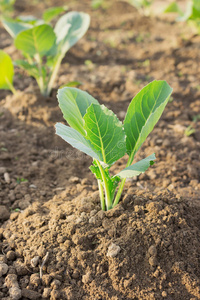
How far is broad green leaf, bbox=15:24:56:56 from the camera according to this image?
9.11 ft

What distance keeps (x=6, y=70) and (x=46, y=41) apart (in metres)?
0.47

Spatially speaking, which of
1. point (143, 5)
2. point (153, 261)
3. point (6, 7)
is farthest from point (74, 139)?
point (6, 7)

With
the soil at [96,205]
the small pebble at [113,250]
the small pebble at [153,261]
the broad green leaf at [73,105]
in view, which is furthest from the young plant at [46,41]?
the small pebble at [153,261]

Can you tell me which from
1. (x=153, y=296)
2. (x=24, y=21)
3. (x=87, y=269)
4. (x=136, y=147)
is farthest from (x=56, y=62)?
(x=153, y=296)

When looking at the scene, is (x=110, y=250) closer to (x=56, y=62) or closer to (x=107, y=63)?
(x=56, y=62)

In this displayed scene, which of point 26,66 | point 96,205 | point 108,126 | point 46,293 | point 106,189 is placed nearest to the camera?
Answer: point 46,293

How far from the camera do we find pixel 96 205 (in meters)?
1.94

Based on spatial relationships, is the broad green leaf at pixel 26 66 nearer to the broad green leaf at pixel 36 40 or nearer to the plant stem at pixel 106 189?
the broad green leaf at pixel 36 40

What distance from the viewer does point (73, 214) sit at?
190 cm

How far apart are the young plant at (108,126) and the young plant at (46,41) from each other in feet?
4.07

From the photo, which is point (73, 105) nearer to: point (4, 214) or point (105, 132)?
point (105, 132)

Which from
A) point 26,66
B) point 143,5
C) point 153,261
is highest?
point 26,66

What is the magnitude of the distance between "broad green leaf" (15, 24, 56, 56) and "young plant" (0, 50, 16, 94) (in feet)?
0.53

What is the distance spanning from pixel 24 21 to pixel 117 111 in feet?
4.16
